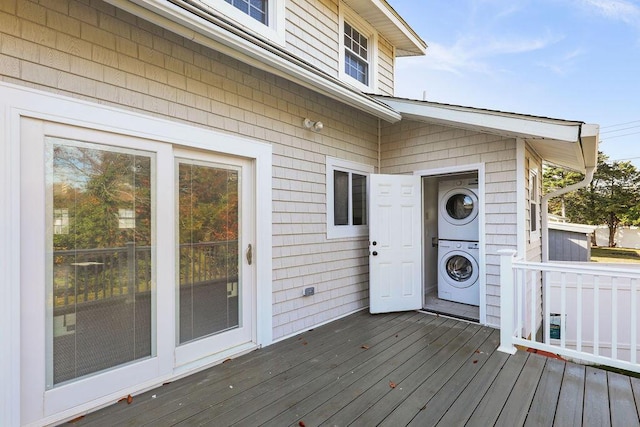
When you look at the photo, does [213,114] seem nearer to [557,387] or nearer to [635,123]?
[557,387]

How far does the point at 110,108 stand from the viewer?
2.25 meters

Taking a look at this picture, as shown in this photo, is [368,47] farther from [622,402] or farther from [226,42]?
→ [622,402]

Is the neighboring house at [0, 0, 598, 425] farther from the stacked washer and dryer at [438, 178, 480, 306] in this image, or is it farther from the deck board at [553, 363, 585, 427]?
the deck board at [553, 363, 585, 427]

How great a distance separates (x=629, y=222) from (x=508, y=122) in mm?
18469

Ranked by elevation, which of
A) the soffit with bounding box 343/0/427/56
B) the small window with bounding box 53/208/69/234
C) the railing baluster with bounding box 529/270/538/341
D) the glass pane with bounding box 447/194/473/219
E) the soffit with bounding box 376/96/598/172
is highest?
the soffit with bounding box 343/0/427/56

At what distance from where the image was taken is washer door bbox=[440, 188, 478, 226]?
15.7 feet

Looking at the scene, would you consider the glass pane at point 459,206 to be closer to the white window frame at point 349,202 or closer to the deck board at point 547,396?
the white window frame at point 349,202

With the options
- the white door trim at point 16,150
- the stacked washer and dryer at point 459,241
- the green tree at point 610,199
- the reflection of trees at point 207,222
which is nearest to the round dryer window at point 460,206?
the stacked washer and dryer at point 459,241

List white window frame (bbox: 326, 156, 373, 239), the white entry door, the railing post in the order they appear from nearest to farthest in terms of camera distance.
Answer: the railing post, white window frame (bbox: 326, 156, 373, 239), the white entry door

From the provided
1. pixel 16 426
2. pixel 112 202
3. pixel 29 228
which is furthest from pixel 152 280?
pixel 16 426

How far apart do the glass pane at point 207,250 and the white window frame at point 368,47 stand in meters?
2.82

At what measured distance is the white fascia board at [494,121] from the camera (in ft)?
10.2

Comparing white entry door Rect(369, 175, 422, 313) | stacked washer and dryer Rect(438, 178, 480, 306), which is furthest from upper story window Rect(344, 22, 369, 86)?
stacked washer and dryer Rect(438, 178, 480, 306)

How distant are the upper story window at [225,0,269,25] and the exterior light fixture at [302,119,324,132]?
130 cm
